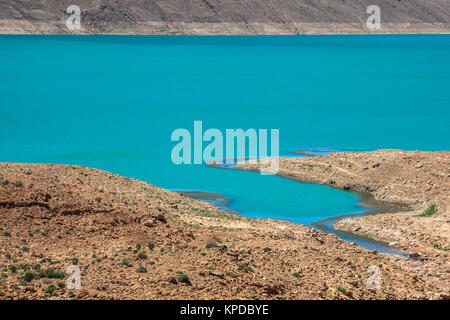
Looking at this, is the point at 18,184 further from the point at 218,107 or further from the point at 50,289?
the point at 218,107

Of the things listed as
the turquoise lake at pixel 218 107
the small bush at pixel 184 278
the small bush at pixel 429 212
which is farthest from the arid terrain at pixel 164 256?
the turquoise lake at pixel 218 107

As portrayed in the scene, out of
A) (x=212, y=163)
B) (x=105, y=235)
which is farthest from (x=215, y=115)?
(x=105, y=235)

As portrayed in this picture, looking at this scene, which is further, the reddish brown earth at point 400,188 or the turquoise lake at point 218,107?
the turquoise lake at point 218,107

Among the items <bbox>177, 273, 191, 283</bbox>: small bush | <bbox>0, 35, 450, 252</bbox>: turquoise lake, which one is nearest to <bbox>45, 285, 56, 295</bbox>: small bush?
<bbox>177, 273, 191, 283</bbox>: small bush

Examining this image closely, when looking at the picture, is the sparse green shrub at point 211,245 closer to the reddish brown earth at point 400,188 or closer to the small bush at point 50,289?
→ the small bush at point 50,289

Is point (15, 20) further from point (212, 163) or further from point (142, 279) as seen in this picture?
point (142, 279)

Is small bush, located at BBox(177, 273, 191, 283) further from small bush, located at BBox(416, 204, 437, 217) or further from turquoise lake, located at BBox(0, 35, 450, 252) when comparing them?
small bush, located at BBox(416, 204, 437, 217)
